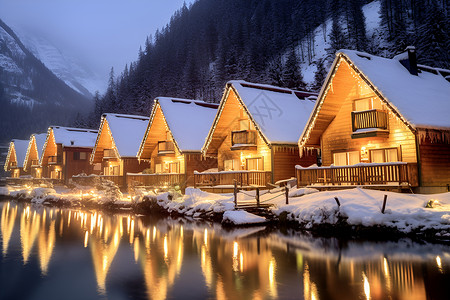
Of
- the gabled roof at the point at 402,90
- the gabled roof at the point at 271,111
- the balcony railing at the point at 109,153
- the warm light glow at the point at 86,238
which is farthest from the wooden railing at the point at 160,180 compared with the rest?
the warm light glow at the point at 86,238

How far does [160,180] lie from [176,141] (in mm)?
3753

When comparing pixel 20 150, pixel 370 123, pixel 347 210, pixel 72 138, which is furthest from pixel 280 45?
pixel 347 210

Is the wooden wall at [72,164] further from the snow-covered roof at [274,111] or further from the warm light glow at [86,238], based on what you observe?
the warm light glow at [86,238]

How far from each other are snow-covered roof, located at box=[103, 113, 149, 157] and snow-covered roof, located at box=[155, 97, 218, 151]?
27.9ft

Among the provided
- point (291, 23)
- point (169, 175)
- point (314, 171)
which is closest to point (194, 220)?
point (314, 171)

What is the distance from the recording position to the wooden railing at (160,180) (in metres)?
32.6

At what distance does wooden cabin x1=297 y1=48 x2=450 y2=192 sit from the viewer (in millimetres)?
20484

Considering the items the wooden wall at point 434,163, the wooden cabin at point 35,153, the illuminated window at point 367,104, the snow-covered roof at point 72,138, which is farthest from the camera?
the wooden cabin at point 35,153

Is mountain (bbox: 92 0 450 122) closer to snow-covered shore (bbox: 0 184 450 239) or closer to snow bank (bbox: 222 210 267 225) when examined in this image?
snow-covered shore (bbox: 0 184 450 239)

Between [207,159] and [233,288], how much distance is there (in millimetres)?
27966

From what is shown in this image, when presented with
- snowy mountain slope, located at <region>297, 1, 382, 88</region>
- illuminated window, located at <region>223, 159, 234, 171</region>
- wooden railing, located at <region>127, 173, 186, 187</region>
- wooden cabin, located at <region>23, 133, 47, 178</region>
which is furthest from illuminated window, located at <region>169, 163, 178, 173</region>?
snowy mountain slope, located at <region>297, 1, 382, 88</region>

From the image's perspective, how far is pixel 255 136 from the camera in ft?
98.2

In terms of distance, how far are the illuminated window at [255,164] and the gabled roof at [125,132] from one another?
16.8m

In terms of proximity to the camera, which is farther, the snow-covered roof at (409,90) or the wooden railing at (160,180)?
the wooden railing at (160,180)
